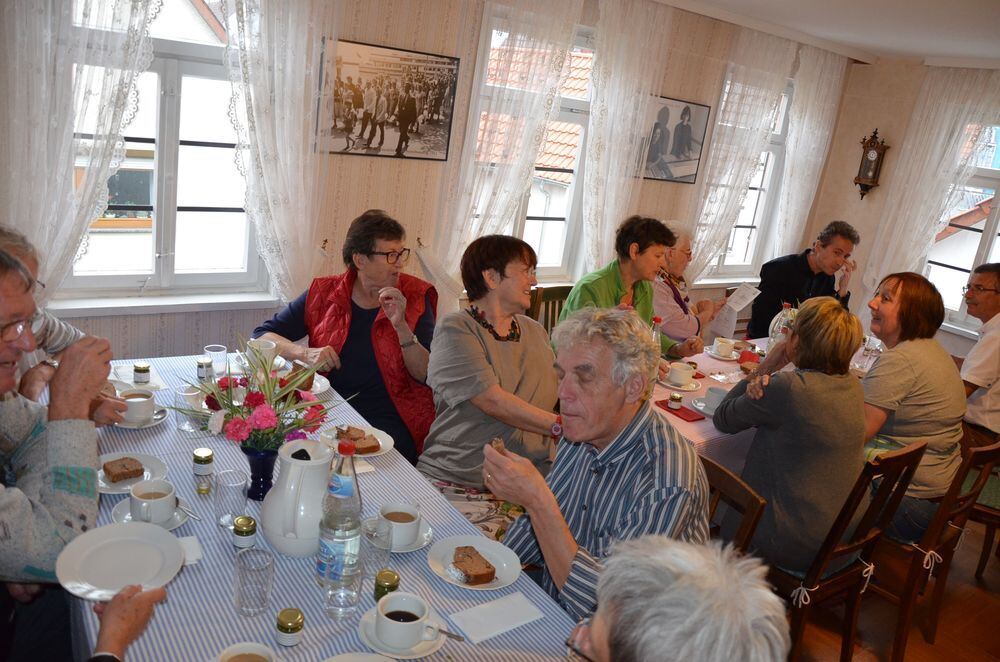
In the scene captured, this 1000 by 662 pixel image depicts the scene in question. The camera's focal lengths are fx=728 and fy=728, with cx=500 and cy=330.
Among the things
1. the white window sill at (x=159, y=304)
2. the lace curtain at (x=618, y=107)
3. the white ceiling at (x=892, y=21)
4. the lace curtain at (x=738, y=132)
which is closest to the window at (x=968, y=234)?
the white ceiling at (x=892, y=21)

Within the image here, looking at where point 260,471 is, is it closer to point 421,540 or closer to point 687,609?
point 421,540

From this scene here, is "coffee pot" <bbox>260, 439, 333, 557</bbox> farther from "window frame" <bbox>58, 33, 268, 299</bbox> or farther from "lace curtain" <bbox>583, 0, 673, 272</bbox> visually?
"lace curtain" <bbox>583, 0, 673, 272</bbox>

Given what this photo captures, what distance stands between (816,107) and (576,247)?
103 inches

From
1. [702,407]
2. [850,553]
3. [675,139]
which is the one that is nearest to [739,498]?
[850,553]

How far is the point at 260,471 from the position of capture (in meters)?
1.80

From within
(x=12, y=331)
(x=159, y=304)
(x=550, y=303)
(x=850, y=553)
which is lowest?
(x=850, y=553)

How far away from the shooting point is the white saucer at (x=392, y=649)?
1.32 m

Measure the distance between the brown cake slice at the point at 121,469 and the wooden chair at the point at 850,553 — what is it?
1.97 m

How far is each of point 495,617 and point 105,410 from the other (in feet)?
4.29

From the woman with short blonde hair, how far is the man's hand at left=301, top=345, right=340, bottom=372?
1.46 meters

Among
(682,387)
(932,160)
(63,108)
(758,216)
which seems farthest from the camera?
(758,216)

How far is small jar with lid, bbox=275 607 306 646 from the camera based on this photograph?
1.31m

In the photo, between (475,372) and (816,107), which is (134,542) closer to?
(475,372)

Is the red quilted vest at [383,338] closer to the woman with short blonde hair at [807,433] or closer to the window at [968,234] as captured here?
the woman with short blonde hair at [807,433]
